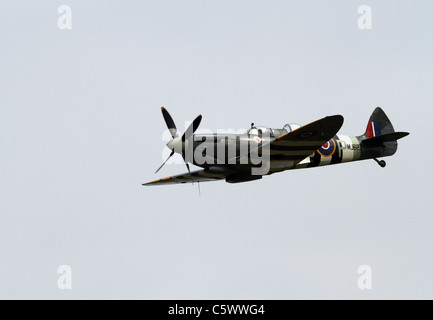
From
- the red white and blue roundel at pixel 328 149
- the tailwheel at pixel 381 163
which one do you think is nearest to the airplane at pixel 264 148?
the red white and blue roundel at pixel 328 149

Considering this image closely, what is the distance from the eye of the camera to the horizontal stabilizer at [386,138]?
22.6 m

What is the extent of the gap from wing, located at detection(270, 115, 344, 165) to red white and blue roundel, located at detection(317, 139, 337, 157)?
1.53m

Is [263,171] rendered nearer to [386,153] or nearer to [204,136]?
[204,136]

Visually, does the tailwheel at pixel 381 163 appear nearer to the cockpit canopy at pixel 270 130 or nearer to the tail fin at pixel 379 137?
the tail fin at pixel 379 137

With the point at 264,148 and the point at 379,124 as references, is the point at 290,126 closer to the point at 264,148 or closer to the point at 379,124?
the point at 264,148

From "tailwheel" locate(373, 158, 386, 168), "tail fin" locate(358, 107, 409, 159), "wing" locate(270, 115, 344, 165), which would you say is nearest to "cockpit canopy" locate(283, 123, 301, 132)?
"wing" locate(270, 115, 344, 165)

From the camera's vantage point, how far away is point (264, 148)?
66.7 ft

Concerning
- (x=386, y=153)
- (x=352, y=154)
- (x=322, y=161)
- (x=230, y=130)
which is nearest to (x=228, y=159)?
(x=230, y=130)

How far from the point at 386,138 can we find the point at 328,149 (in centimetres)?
240

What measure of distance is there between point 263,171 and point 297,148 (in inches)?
66.3

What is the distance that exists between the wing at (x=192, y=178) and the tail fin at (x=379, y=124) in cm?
662

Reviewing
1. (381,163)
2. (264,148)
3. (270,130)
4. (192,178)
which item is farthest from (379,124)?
(192,178)

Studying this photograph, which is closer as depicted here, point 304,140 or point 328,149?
point 304,140

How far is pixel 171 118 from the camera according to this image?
22188 millimetres
